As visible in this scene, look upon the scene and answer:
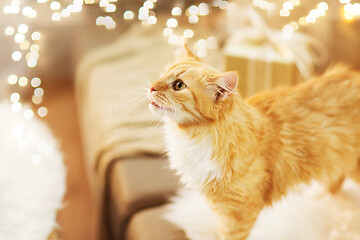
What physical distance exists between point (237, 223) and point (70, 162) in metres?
1.44

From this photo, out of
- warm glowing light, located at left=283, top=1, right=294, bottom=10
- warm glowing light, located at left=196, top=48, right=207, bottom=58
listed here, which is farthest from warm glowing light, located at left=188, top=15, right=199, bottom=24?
warm glowing light, located at left=283, top=1, right=294, bottom=10

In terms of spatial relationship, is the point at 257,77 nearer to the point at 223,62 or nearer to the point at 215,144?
the point at 223,62

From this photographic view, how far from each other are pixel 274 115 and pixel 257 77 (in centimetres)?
54

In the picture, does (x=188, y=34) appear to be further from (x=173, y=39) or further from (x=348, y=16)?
(x=348, y=16)

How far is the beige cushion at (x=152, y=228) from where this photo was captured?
847mm

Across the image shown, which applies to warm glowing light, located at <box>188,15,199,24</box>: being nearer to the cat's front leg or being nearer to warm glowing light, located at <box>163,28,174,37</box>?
warm glowing light, located at <box>163,28,174,37</box>

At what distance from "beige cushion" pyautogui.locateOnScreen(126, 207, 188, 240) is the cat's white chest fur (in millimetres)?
212

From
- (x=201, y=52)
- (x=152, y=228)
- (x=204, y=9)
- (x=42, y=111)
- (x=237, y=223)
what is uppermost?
(x=204, y=9)

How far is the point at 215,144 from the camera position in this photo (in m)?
0.63

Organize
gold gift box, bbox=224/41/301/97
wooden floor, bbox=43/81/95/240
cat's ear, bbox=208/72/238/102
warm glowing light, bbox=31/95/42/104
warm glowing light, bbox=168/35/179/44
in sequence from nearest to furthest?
cat's ear, bbox=208/72/238/102, gold gift box, bbox=224/41/301/97, wooden floor, bbox=43/81/95/240, warm glowing light, bbox=168/35/179/44, warm glowing light, bbox=31/95/42/104

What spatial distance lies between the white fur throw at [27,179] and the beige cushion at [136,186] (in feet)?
0.59

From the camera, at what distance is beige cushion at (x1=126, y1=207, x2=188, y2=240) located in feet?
2.78

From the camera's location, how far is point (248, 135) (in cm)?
65

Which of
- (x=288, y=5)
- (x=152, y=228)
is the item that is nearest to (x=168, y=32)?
(x=288, y=5)
